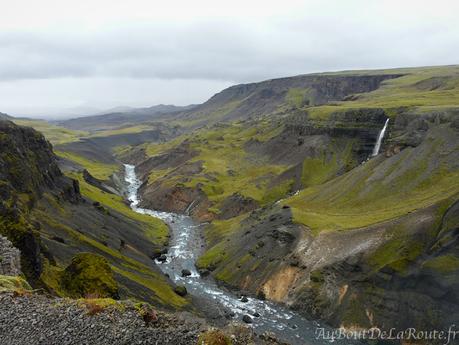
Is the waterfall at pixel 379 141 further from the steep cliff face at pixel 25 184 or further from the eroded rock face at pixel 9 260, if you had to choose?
the eroded rock face at pixel 9 260

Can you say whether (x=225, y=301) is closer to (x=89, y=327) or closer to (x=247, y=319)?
(x=247, y=319)

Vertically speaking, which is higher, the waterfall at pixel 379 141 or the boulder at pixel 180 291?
the waterfall at pixel 379 141

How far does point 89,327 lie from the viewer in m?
25.8

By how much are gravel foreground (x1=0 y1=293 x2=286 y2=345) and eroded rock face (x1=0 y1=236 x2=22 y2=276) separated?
8433 mm

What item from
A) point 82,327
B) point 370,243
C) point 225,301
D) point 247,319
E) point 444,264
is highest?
point 82,327

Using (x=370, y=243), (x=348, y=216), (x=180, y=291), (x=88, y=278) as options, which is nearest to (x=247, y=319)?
(x=180, y=291)

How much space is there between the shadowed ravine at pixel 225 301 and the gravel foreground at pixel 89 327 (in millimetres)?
30501

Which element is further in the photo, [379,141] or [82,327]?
[379,141]

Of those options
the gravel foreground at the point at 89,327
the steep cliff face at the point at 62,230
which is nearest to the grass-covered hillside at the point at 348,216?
the steep cliff face at the point at 62,230

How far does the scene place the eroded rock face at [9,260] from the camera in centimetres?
3608

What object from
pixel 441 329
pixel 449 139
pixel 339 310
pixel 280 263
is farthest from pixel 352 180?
pixel 441 329

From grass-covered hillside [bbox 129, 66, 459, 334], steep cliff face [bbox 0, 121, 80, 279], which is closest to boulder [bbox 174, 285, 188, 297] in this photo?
grass-covered hillside [bbox 129, 66, 459, 334]

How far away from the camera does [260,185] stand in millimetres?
131125

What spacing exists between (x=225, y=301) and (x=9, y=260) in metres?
38.4
